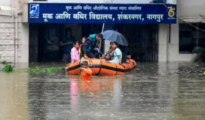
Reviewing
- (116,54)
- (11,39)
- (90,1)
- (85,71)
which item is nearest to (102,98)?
(85,71)

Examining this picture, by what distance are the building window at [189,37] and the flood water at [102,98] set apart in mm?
10391

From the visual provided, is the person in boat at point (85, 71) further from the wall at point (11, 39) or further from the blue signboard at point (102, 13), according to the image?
the wall at point (11, 39)

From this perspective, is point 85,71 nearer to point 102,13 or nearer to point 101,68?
point 101,68

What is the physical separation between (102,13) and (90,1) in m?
1.35

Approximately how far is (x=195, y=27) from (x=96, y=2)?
5376 mm

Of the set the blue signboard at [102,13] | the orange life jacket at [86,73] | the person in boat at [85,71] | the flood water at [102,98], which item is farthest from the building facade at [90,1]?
the orange life jacket at [86,73]

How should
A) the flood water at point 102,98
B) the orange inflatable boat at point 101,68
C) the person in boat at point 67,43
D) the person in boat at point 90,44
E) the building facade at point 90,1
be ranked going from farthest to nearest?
the person in boat at point 67,43 < the building facade at point 90,1 < the person in boat at point 90,44 < the orange inflatable boat at point 101,68 < the flood water at point 102,98

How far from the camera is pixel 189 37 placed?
26.4 metres

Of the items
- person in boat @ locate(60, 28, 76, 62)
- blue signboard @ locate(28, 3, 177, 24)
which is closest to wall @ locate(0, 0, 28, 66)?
blue signboard @ locate(28, 3, 177, 24)

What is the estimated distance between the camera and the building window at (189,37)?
26.3 metres

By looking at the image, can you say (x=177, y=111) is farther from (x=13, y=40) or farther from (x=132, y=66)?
(x=13, y=40)

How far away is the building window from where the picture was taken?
86.3ft

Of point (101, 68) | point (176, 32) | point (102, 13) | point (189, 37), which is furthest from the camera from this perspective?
point (189, 37)

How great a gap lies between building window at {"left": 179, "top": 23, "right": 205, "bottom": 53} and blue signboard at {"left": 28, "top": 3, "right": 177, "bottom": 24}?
1.66m
